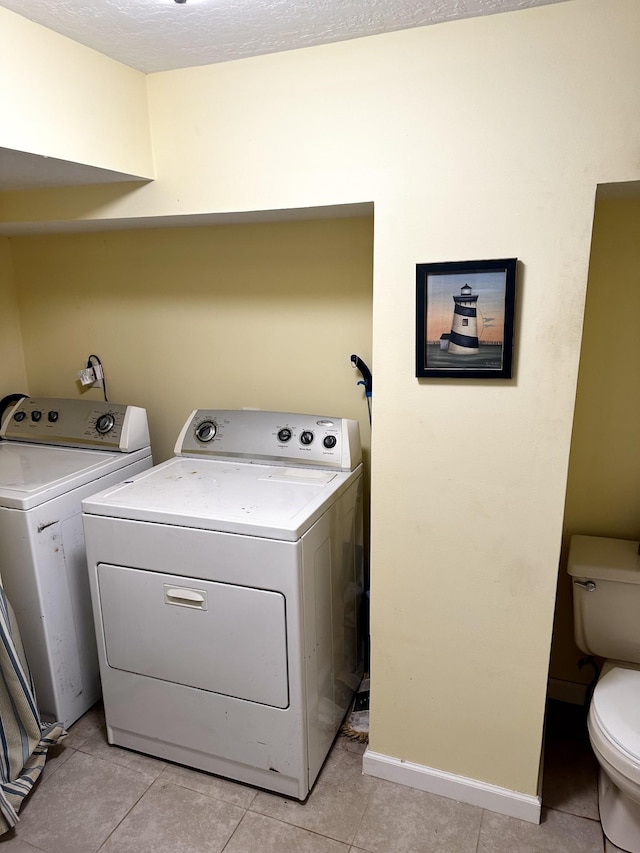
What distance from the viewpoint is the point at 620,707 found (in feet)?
5.08

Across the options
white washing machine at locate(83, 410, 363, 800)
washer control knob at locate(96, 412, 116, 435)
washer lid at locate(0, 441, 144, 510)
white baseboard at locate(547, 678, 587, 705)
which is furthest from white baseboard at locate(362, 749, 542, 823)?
washer control knob at locate(96, 412, 116, 435)

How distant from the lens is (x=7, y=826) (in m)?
1.65

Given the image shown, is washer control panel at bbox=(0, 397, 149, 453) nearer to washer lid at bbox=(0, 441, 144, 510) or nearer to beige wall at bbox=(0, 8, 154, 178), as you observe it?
washer lid at bbox=(0, 441, 144, 510)

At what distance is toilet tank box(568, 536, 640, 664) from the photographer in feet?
5.74

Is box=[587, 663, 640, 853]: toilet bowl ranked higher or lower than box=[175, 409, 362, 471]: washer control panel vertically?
lower

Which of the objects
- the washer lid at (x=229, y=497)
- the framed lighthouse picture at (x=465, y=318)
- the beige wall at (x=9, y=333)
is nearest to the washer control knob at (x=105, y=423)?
the washer lid at (x=229, y=497)

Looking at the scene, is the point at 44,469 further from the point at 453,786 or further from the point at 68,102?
the point at 453,786

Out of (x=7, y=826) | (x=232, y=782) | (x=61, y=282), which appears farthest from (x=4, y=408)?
(x=232, y=782)

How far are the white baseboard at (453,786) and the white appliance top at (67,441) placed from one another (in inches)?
53.4

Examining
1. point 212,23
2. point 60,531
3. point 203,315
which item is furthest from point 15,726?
point 212,23

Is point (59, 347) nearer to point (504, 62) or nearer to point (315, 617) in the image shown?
point (315, 617)

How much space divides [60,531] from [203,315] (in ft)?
3.17

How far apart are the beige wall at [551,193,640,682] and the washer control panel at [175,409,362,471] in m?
0.76

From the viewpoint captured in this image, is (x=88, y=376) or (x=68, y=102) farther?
(x=88, y=376)
